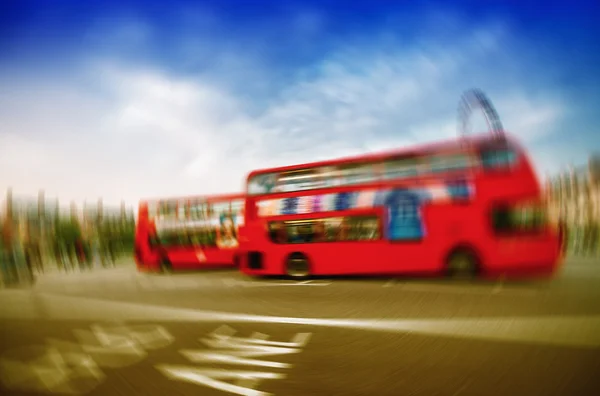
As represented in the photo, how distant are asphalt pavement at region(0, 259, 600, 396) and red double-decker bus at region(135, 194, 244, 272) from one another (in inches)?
3.9

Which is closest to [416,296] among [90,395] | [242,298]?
[242,298]

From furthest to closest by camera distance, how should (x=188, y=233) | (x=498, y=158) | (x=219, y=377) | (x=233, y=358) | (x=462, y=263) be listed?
(x=188, y=233)
(x=462, y=263)
(x=233, y=358)
(x=219, y=377)
(x=498, y=158)

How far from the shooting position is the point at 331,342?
4.59 feet

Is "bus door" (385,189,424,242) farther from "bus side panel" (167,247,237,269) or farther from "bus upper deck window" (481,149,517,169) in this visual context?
"bus side panel" (167,247,237,269)

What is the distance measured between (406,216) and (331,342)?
64 centimetres

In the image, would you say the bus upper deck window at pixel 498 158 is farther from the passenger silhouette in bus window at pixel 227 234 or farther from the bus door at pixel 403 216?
the passenger silhouette in bus window at pixel 227 234

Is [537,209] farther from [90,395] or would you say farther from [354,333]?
[90,395]

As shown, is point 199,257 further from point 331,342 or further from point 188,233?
point 331,342

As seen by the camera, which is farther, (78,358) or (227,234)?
(227,234)

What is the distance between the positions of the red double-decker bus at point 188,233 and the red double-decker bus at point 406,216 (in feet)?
0.32

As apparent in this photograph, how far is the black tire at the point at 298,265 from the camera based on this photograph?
149cm

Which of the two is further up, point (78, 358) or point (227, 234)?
point (227, 234)

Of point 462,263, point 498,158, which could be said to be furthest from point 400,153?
point 462,263

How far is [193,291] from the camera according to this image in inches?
72.2
